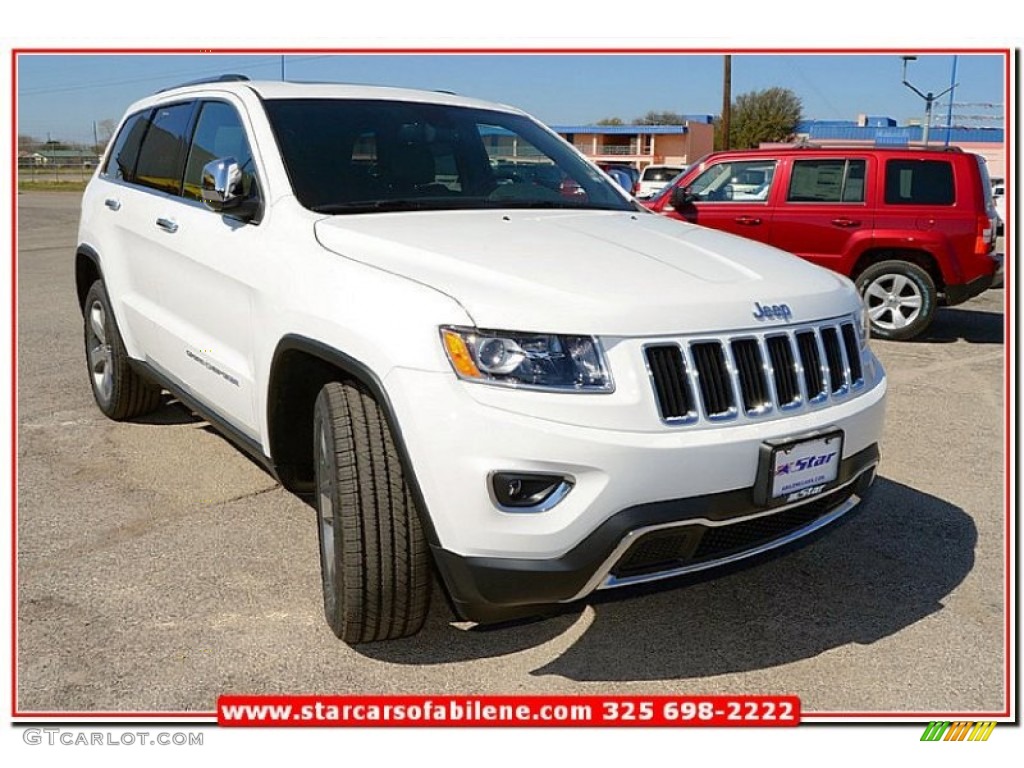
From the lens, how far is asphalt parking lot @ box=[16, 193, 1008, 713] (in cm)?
304

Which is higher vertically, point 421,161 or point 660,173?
point 660,173

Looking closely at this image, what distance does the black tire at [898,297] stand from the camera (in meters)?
9.03

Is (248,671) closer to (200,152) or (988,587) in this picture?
(200,152)

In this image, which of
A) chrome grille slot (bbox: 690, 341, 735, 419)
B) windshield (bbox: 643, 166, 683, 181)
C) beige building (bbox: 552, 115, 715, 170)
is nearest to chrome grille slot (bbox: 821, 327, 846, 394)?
chrome grille slot (bbox: 690, 341, 735, 419)

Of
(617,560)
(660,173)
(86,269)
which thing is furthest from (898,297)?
(660,173)

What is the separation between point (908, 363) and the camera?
8062 mm

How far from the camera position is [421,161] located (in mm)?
4035

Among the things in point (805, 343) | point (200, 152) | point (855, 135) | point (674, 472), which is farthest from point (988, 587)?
point (855, 135)

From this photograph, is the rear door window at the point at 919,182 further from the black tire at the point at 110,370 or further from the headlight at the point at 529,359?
the headlight at the point at 529,359

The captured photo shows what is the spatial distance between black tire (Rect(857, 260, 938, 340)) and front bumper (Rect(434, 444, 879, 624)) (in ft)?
22.5

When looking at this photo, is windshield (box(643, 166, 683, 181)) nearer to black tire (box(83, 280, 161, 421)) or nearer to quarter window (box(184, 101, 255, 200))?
black tire (box(83, 280, 161, 421))

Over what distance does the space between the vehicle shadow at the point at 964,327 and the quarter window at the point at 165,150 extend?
7038mm

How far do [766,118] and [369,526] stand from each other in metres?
58.9

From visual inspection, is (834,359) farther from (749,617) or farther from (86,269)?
(86,269)
